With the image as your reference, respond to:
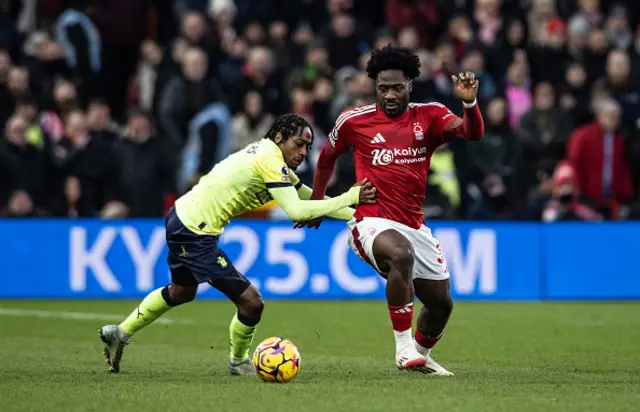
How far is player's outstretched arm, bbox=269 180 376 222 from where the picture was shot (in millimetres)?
9703

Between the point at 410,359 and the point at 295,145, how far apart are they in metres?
1.82

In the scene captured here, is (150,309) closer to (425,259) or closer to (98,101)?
(425,259)

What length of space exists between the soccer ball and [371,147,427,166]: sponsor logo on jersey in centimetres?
164

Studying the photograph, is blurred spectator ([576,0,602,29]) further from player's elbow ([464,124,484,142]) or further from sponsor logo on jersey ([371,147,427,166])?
player's elbow ([464,124,484,142])

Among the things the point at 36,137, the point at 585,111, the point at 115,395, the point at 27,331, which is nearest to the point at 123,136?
the point at 36,137

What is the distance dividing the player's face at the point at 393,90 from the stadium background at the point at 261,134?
7.41 meters

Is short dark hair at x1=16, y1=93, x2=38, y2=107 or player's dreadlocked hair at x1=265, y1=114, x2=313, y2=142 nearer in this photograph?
player's dreadlocked hair at x1=265, y1=114, x2=313, y2=142

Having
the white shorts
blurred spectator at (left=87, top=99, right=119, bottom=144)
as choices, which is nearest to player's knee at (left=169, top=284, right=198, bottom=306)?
the white shorts

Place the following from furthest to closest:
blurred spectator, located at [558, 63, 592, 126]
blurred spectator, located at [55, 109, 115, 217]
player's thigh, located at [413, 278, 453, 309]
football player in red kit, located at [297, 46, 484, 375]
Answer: blurred spectator, located at [558, 63, 592, 126] → blurred spectator, located at [55, 109, 115, 217] → player's thigh, located at [413, 278, 453, 309] → football player in red kit, located at [297, 46, 484, 375]

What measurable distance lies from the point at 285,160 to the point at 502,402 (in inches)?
113

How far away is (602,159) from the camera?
18.0 m

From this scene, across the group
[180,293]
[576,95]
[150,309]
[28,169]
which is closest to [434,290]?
[180,293]

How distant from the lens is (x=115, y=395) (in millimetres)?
8383

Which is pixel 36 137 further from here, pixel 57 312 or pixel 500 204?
pixel 500 204
